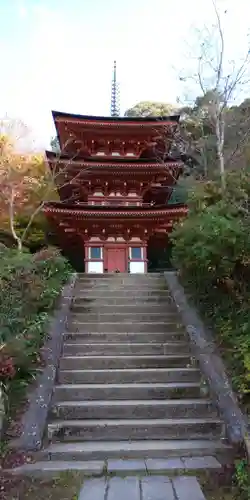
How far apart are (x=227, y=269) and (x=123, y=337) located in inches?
73.2

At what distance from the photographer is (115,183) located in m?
14.4

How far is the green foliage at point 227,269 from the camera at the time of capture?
172 inches

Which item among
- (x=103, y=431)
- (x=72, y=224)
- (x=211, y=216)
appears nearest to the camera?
(x=103, y=431)

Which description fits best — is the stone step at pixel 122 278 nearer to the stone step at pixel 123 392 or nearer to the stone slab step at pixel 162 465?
the stone step at pixel 123 392

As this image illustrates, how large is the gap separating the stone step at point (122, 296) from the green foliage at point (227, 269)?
2.73 feet

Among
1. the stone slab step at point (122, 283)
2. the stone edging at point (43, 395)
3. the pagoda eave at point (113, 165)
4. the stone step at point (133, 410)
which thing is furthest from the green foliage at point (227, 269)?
the pagoda eave at point (113, 165)

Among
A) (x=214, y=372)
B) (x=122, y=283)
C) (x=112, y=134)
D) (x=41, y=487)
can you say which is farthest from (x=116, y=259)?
(x=41, y=487)

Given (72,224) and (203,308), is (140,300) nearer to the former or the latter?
A: (203,308)

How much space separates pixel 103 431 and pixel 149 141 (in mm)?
12776

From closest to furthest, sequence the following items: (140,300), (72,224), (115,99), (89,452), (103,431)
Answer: (89,452) < (103,431) < (140,300) < (72,224) < (115,99)

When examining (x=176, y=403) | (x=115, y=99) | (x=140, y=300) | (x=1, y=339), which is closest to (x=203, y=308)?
(x=140, y=300)

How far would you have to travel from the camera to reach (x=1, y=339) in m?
4.00

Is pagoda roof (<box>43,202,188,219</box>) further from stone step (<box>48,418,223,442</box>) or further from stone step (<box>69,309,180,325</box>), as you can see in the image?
stone step (<box>48,418,223,442</box>)

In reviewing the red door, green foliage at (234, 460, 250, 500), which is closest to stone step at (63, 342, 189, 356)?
green foliage at (234, 460, 250, 500)
